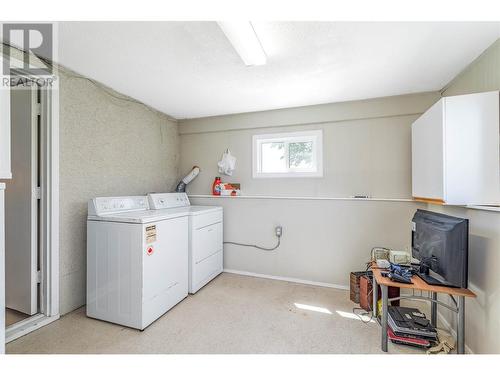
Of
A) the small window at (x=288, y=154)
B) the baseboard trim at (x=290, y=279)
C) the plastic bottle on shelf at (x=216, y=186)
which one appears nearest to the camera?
the baseboard trim at (x=290, y=279)

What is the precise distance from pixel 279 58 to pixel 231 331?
2.33 metres

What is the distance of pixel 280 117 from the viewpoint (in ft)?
10.1

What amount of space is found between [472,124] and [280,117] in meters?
1.98

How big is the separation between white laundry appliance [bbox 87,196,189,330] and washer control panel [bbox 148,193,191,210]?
0.44 m

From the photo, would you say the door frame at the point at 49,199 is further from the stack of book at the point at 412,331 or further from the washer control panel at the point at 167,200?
the stack of book at the point at 412,331

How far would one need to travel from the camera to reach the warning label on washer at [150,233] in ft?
6.24

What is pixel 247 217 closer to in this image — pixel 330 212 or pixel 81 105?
pixel 330 212

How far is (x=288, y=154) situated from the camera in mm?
3148

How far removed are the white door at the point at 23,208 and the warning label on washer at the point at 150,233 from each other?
3.43 feet

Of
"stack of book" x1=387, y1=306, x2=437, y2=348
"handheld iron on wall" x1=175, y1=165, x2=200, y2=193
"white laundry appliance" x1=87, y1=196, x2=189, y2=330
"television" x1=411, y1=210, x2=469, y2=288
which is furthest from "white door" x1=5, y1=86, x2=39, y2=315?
"television" x1=411, y1=210, x2=469, y2=288

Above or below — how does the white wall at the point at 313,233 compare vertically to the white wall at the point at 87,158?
below

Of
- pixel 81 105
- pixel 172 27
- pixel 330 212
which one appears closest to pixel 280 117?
pixel 330 212

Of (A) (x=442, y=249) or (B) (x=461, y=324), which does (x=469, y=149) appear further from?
(B) (x=461, y=324)

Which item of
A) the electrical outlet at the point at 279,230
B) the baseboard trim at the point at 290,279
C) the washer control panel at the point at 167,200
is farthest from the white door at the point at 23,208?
the electrical outlet at the point at 279,230
